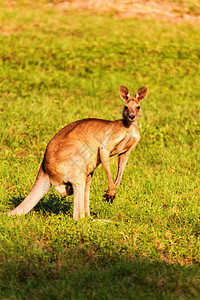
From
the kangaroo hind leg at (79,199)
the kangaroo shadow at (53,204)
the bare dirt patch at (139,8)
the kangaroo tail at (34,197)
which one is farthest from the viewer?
the bare dirt patch at (139,8)

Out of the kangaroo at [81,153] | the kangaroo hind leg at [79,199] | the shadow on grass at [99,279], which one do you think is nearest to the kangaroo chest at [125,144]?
the kangaroo at [81,153]

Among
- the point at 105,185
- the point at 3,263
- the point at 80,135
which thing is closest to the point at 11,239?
the point at 3,263

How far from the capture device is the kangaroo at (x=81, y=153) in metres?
4.28

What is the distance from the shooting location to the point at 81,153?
4297 mm

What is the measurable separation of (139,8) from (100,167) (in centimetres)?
1428

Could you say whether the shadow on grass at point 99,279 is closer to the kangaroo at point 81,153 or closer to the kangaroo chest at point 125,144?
the kangaroo at point 81,153

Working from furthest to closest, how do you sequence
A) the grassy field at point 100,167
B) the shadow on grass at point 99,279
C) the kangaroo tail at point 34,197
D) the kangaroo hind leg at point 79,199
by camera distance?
the kangaroo tail at point 34,197 < the kangaroo hind leg at point 79,199 < the grassy field at point 100,167 < the shadow on grass at point 99,279

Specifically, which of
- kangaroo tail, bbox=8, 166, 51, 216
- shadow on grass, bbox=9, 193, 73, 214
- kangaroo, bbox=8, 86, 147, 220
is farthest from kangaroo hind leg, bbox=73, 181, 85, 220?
shadow on grass, bbox=9, 193, 73, 214

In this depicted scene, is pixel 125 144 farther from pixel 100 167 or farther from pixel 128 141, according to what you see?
pixel 100 167

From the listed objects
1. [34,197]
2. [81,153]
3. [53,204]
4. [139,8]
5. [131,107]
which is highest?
[139,8]

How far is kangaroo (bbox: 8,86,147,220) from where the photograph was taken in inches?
168

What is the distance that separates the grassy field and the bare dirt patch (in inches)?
61.6

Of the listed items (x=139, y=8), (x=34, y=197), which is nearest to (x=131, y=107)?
(x=34, y=197)

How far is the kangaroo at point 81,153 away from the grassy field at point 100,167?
292 millimetres
